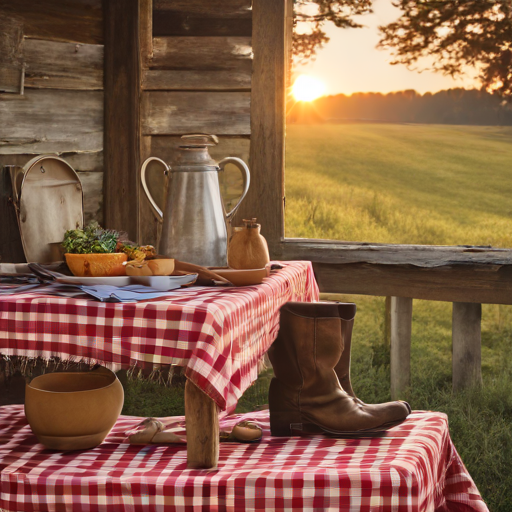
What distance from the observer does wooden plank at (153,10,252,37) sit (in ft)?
12.2

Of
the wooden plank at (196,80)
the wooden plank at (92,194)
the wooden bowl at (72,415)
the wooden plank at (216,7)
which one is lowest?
the wooden bowl at (72,415)

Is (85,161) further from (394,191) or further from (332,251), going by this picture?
(394,191)

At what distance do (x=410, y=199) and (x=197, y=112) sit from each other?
14.1 feet

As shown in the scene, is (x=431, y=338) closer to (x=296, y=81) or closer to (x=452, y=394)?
(x=452, y=394)

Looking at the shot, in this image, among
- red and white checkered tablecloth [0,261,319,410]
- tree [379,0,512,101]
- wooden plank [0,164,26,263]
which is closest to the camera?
red and white checkered tablecloth [0,261,319,410]

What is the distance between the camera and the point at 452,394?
4.02 m

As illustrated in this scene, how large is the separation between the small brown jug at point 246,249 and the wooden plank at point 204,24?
1.84 metres

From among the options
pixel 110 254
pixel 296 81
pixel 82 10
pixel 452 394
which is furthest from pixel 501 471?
pixel 82 10

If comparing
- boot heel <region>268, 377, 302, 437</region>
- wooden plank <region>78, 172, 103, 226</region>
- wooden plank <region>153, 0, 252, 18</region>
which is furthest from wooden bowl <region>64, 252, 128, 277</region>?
wooden plank <region>153, 0, 252, 18</region>

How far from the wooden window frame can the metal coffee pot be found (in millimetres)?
A: 1383

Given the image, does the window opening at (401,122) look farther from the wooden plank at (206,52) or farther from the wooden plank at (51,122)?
the wooden plank at (51,122)

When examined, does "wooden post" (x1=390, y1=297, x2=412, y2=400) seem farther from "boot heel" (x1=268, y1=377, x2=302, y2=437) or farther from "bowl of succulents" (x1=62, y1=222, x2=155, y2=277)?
"bowl of succulents" (x1=62, y1=222, x2=155, y2=277)

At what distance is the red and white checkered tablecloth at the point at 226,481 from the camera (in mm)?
1793

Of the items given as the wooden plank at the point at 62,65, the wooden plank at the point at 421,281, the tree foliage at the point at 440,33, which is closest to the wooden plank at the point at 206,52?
the wooden plank at the point at 62,65
